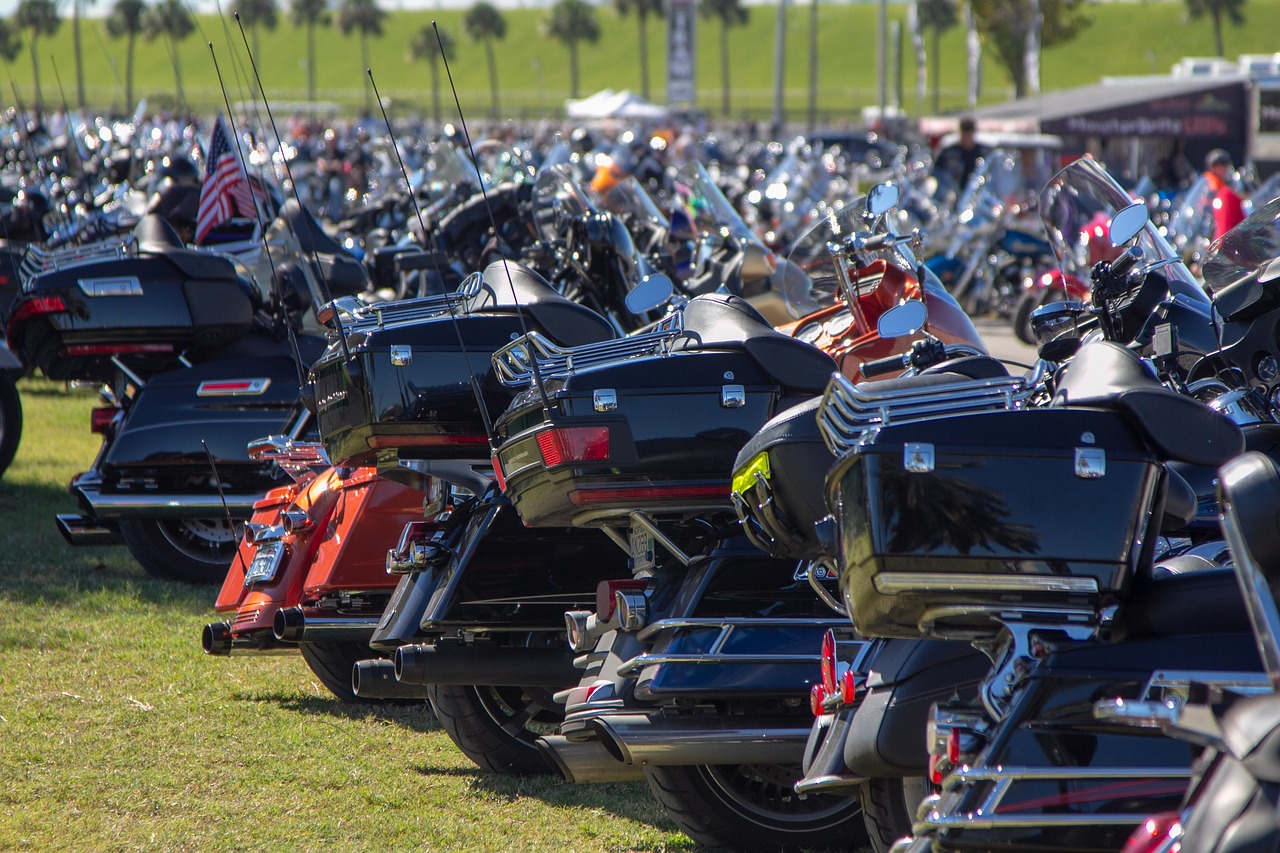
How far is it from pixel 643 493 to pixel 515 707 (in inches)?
49.7

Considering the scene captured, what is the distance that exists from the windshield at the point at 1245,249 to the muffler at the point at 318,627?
8.85 ft

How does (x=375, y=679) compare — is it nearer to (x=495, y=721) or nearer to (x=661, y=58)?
(x=495, y=721)

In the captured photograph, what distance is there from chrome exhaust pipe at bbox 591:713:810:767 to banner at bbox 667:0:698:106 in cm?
4597

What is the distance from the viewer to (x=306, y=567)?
5500mm

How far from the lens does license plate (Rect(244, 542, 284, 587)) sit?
5520mm

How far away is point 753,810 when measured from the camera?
4027 mm

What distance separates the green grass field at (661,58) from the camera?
10219 centimetres

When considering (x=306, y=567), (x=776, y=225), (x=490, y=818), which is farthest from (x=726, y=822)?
(x=776, y=225)

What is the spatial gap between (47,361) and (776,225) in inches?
473

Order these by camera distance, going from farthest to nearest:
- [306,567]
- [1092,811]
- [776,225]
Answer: [776,225] < [306,567] < [1092,811]

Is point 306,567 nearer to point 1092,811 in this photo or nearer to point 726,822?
point 726,822

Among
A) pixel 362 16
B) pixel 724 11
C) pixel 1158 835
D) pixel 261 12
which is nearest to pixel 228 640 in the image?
pixel 1158 835

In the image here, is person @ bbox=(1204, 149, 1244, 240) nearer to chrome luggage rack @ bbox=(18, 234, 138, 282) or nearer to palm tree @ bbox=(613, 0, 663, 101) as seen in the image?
chrome luggage rack @ bbox=(18, 234, 138, 282)

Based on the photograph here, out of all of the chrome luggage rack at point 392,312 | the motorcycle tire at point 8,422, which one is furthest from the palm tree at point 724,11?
the chrome luggage rack at point 392,312
